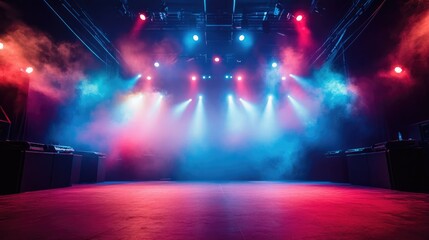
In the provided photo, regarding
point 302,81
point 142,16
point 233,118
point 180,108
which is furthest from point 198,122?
point 142,16

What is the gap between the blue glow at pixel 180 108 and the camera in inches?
448

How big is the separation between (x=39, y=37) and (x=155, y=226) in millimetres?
6678

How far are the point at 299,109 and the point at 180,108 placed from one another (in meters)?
5.66

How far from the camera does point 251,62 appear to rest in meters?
10.2

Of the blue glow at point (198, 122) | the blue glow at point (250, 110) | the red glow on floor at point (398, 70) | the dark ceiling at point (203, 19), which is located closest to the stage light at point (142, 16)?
the dark ceiling at point (203, 19)

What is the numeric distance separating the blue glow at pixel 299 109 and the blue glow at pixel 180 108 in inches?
194

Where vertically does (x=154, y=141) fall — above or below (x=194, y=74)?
below

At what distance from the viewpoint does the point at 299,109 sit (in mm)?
10422

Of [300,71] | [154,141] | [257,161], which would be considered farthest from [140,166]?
[300,71]

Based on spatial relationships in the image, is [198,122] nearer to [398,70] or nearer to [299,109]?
[299,109]

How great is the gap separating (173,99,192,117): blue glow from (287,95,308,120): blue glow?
4.92m

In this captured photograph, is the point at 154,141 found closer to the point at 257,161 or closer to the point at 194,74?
the point at 194,74

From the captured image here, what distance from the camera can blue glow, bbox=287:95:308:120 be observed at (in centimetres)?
1023

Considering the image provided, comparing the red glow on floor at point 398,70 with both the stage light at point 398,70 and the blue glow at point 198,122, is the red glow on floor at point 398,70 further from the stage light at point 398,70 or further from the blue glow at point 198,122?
the blue glow at point 198,122
